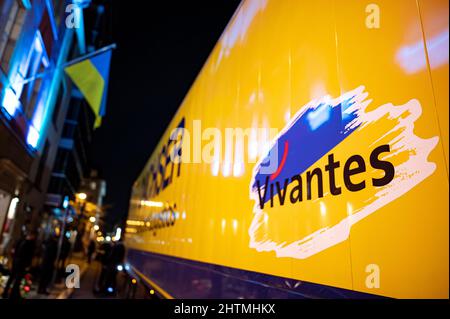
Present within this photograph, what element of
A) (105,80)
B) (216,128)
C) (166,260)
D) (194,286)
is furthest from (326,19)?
(105,80)

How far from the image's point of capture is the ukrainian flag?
28.3 feet

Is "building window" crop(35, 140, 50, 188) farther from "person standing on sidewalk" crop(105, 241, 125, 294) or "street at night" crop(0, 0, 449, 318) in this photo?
"street at night" crop(0, 0, 449, 318)

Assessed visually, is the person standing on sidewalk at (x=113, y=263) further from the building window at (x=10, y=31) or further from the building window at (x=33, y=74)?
the building window at (x=10, y=31)

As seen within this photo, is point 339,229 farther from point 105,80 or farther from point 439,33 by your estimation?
point 105,80

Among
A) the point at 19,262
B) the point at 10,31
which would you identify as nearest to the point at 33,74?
the point at 10,31

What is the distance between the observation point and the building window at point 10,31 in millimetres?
7363

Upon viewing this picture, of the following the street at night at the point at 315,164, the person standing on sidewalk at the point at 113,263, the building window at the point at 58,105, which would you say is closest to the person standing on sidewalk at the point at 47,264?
the person standing on sidewalk at the point at 113,263

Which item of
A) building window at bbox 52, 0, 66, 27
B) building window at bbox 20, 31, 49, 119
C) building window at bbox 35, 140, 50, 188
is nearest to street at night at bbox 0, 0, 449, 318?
building window at bbox 20, 31, 49, 119

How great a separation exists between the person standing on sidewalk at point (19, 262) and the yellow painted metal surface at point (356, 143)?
625 cm

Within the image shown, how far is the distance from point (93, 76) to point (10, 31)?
2.09 meters

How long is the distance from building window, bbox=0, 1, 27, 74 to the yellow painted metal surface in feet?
23.3

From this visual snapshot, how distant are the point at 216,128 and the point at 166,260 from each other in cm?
233

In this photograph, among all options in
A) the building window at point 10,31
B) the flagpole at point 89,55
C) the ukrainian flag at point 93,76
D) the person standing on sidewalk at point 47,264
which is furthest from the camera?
the person standing on sidewalk at point 47,264

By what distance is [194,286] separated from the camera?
3332 millimetres
